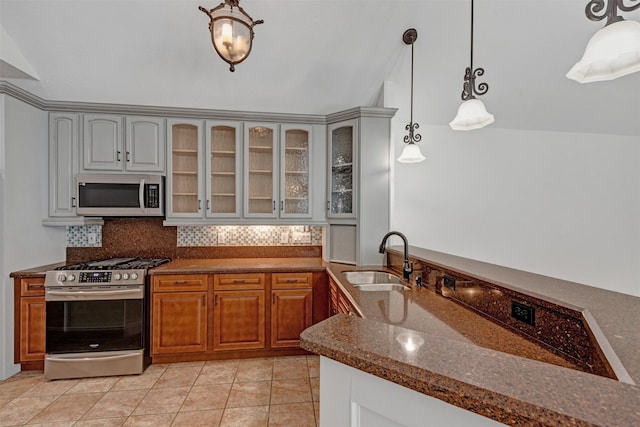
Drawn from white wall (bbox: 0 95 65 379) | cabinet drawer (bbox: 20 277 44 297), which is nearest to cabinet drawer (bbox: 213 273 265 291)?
cabinet drawer (bbox: 20 277 44 297)

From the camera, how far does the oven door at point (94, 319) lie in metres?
2.69

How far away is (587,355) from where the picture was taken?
110 centimetres

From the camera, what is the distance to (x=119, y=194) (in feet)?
10.2

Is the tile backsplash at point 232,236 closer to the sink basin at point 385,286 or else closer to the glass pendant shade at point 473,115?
the sink basin at point 385,286

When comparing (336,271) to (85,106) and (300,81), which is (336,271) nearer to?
(300,81)

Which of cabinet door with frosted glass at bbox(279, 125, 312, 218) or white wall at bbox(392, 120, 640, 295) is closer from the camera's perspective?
cabinet door with frosted glass at bbox(279, 125, 312, 218)

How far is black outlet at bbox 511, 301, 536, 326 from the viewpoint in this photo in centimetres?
136

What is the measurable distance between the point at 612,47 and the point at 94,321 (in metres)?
3.74

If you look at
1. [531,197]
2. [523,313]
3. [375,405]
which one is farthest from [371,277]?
[531,197]

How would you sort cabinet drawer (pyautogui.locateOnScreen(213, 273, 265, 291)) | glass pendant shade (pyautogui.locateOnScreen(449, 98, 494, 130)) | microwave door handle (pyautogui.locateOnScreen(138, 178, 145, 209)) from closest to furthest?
Result: glass pendant shade (pyautogui.locateOnScreen(449, 98, 494, 130))
cabinet drawer (pyautogui.locateOnScreen(213, 273, 265, 291))
microwave door handle (pyautogui.locateOnScreen(138, 178, 145, 209))

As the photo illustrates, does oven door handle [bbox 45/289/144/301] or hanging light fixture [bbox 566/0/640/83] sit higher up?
hanging light fixture [bbox 566/0/640/83]

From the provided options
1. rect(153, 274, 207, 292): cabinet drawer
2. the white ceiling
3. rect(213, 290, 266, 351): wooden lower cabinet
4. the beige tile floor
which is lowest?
the beige tile floor

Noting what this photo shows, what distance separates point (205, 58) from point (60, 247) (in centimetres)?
248

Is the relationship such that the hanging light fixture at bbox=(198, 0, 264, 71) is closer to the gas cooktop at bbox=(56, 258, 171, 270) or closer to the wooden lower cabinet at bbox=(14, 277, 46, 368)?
the gas cooktop at bbox=(56, 258, 171, 270)
